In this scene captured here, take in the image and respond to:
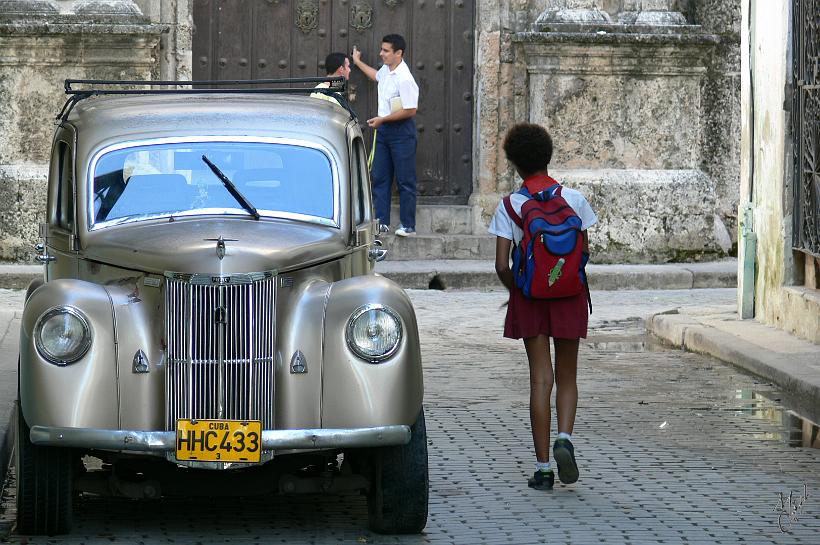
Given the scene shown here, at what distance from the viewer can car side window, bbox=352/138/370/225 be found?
24.3 feet

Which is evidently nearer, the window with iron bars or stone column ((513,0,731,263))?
the window with iron bars

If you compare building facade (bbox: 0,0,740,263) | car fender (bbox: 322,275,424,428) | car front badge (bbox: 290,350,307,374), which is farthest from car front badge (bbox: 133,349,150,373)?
building facade (bbox: 0,0,740,263)

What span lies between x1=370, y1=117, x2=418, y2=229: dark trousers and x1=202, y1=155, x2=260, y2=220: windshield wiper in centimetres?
925

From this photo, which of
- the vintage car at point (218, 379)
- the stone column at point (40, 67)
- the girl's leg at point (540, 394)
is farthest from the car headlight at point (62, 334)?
the stone column at point (40, 67)

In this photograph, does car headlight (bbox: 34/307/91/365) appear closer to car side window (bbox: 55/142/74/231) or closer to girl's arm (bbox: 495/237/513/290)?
car side window (bbox: 55/142/74/231)

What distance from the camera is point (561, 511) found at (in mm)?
6852

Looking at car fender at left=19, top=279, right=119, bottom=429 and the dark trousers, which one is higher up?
the dark trousers

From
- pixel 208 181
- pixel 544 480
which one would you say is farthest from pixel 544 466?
pixel 208 181

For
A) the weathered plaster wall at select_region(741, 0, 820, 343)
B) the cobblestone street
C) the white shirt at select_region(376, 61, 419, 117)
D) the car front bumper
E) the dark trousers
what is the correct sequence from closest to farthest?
1. the car front bumper
2. the cobblestone street
3. the weathered plaster wall at select_region(741, 0, 820, 343)
4. the white shirt at select_region(376, 61, 419, 117)
5. the dark trousers

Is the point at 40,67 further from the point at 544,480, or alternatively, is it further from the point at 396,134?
the point at 544,480

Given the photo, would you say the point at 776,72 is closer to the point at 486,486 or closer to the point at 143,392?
the point at 486,486

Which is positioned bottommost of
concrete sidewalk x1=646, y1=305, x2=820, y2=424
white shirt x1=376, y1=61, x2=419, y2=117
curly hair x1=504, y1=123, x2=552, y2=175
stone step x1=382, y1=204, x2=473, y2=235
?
concrete sidewalk x1=646, y1=305, x2=820, y2=424

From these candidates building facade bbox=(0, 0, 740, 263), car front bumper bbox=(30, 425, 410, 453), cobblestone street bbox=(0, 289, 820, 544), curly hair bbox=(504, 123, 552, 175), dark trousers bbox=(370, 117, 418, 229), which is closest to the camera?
car front bumper bbox=(30, 425, 410, 453)

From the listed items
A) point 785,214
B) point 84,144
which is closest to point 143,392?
point 84,144
